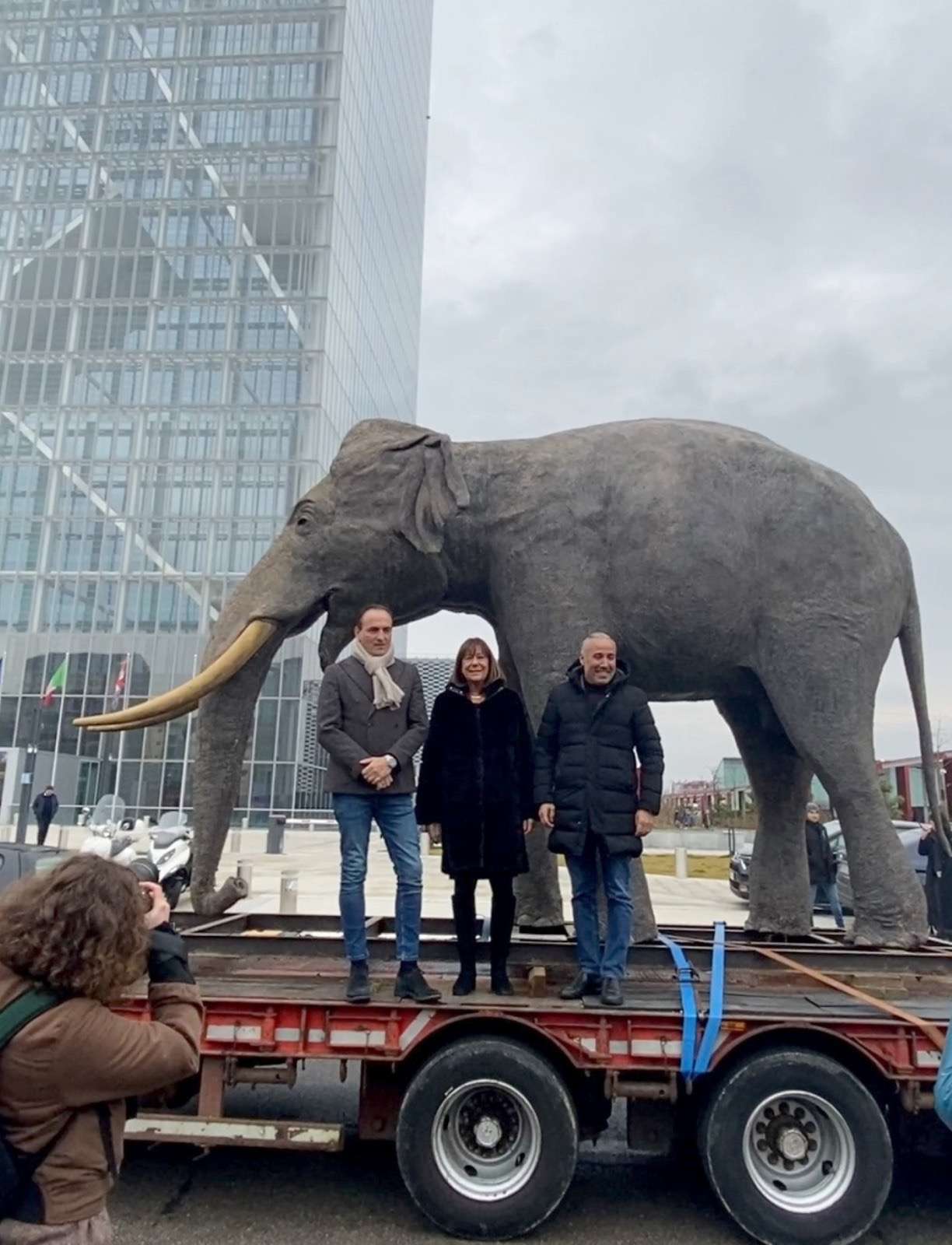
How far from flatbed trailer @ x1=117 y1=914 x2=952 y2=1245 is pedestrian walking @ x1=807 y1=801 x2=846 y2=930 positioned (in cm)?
630

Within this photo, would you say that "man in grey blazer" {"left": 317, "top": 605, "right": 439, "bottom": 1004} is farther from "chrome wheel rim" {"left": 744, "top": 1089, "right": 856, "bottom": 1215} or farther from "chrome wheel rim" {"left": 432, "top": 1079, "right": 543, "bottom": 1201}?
"chrome wheel rim" {"left": 744, "top": 1089, "right": 856, "bottom": 1215}

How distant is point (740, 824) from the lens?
1344 inches

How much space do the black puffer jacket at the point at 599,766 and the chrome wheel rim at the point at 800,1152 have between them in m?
1.16

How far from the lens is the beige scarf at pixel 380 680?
461 centimetres

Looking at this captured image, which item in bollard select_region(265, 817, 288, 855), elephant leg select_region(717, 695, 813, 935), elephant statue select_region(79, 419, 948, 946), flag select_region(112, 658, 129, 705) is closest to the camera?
elephant statue select_region(79, 419, 948, 946)

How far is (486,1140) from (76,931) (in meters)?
2.62

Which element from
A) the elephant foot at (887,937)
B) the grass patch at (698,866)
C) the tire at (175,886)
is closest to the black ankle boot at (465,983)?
the elephant foot at (887,937)

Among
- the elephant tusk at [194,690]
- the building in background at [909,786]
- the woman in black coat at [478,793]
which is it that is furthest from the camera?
the building in background at [909,786]

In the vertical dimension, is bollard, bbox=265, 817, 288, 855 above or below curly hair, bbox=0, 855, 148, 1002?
above

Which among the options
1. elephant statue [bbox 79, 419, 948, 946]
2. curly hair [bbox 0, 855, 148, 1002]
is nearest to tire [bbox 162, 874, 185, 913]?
elephant statue [bbox 79, 419, 948, 946]

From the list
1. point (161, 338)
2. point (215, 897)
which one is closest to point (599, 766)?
point (215, 897)

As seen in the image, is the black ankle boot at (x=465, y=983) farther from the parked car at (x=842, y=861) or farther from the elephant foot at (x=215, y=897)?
the parked car at (x=842, y=861)

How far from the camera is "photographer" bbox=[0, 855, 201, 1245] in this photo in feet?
6.09

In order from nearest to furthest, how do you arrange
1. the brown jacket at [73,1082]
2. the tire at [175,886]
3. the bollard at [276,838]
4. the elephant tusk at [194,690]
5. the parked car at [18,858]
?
1. the brown jacket at [73,1082]
2. the elephant tusk at [194,690]
3. the parked car at [18,858]
4. the tire at [175,886]
5. the bollard at [276,838]
